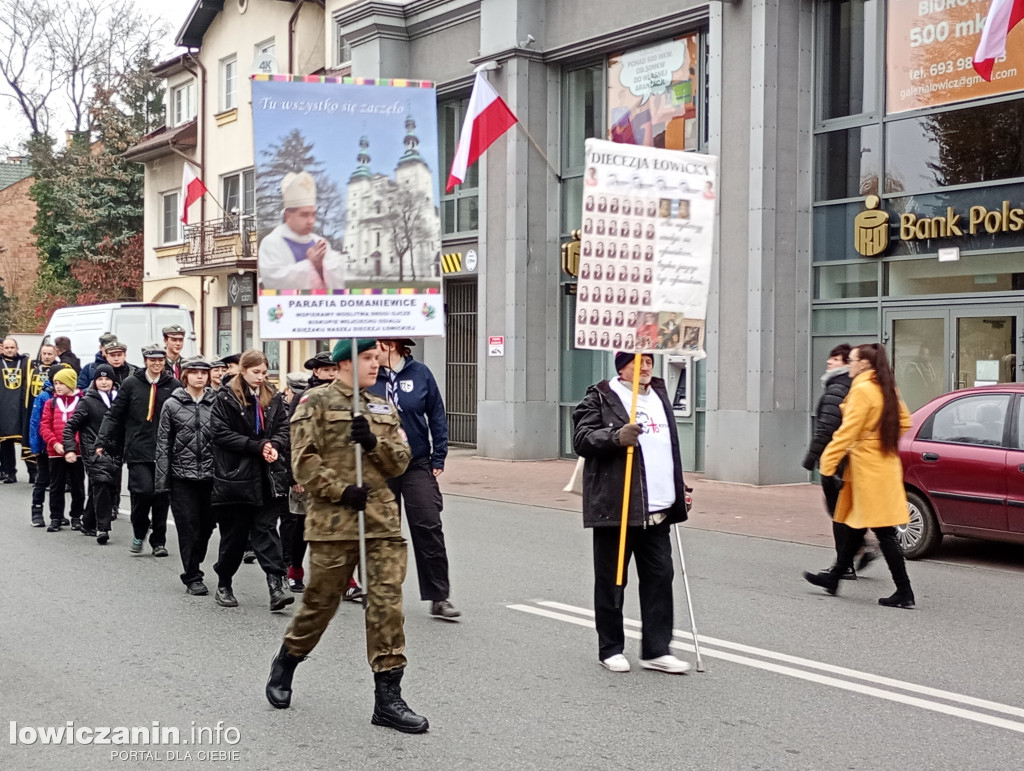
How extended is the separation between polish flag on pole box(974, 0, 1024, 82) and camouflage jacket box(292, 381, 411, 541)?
35.4ft

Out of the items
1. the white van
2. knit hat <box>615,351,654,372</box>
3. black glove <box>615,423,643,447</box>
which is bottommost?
black glove <box>615,423,643,447</box>

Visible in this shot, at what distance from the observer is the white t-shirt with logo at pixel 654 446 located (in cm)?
645

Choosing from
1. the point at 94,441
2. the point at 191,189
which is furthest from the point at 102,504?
the point at 191,189

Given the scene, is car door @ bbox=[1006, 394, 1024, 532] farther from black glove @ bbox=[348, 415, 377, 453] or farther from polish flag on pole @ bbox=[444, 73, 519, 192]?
polish flag on pole @ bbox=[444, 73, 519, 192]

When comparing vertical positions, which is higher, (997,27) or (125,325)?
(997,27)

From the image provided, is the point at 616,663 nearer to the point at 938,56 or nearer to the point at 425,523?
the point at 425,523

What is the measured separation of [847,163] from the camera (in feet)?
52.7

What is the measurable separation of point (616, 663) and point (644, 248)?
87.1 inches

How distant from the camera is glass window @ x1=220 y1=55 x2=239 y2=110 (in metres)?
31.3

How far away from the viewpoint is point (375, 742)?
17.1 feet

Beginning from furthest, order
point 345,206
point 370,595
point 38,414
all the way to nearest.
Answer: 1. point 38,414
2. point 345,206
3. point 370,595

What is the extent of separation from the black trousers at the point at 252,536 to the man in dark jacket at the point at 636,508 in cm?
262

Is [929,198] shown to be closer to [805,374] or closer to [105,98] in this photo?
[805,374]

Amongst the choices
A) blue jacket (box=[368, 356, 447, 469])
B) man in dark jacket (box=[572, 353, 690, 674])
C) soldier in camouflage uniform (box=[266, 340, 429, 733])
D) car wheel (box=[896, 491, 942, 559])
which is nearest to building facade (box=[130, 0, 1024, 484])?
car wheel (box=[896, 491, 942, 559])
